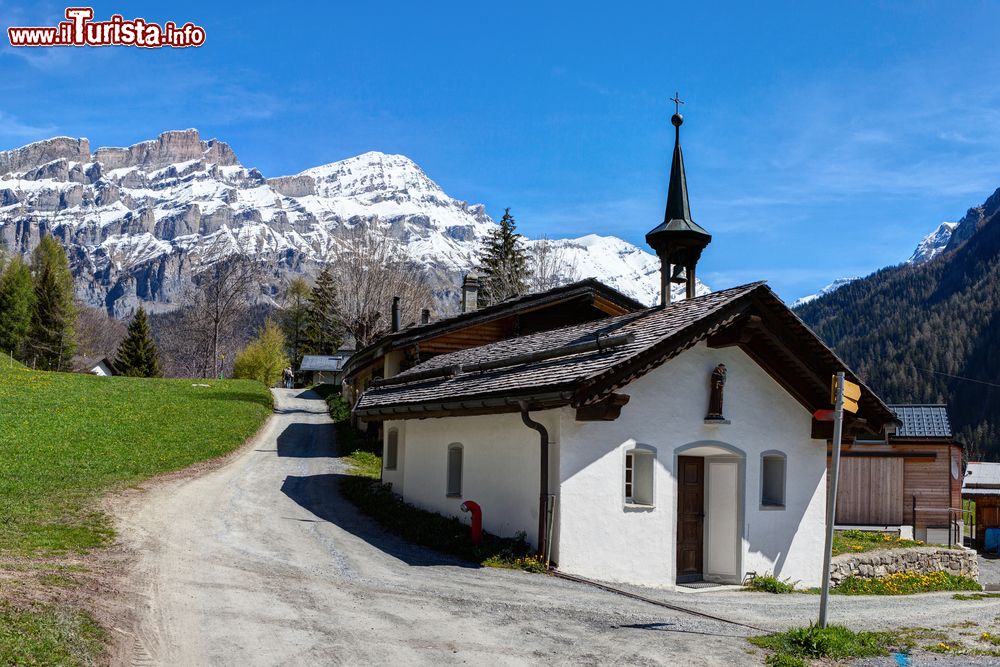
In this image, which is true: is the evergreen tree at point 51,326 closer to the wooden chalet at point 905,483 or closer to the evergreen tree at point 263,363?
the evergreen tree at point 263,363

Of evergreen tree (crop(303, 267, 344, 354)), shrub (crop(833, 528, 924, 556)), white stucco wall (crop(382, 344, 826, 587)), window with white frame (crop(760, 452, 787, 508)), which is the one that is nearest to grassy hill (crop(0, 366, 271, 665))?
white stucco wall (crop(382, 344, 826, 587))

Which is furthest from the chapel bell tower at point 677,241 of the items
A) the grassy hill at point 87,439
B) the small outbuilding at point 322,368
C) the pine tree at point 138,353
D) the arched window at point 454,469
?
the pine tree at point 138,353

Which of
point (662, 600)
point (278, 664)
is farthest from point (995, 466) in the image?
point (278, 664)

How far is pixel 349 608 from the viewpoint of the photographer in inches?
433

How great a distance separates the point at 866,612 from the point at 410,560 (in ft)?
24.3

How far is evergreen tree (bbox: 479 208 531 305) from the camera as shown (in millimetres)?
60000

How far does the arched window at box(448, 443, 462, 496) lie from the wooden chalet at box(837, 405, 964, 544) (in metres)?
17.0

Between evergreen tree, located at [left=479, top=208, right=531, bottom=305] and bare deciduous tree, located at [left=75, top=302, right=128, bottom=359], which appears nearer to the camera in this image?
evergreen tree, located at [left=479, top=208, right=531, bottom=305]

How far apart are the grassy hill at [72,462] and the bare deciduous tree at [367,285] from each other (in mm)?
7030

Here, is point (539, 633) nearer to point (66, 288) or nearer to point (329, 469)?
point (329, 469)

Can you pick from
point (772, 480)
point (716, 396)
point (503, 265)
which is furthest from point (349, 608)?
point (503, 265)

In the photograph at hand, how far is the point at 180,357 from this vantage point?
9519 cm

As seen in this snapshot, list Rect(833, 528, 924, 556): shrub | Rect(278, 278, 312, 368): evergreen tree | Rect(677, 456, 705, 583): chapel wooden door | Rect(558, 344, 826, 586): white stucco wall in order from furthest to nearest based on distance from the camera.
Answer: Rect(278, 278, 312, 368): evergreen tree < Rect(833, 528, 924, 556): shrub < Rect(677, 456, 705, 583): chapel wooden door < Rect(558, 344, 826, 586): white stucco wall

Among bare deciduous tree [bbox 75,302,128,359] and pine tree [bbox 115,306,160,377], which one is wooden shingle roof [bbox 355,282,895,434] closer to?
pine tree [bbox 115,306,160,377]
